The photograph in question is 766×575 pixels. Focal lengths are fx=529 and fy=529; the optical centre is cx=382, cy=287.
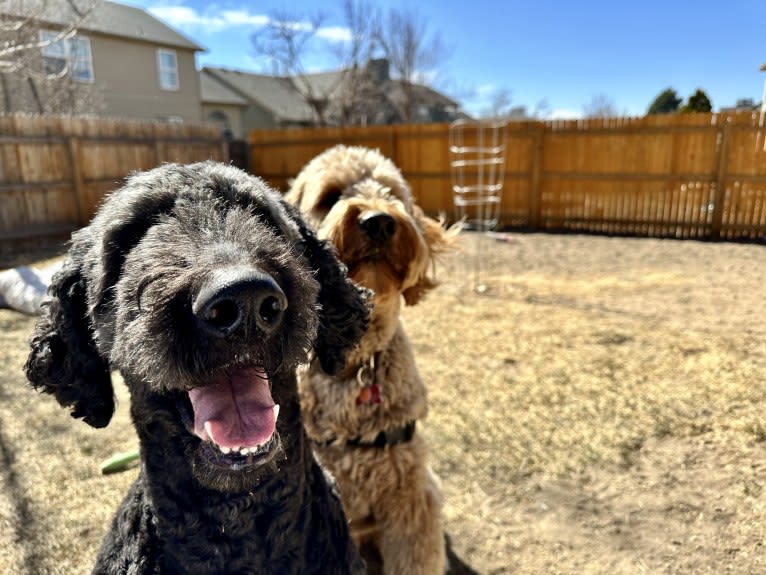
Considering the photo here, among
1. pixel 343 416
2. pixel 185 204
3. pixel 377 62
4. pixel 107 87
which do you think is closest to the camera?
pixel 185 204

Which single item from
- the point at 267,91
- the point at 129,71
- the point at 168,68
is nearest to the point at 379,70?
the point at 267,91

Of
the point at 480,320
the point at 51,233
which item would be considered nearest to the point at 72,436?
the point at 480,320

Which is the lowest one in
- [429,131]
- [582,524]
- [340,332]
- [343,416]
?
[582,524]

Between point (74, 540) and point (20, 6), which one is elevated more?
point (20, 6)

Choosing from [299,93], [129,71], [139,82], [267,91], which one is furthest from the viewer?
[267,91]

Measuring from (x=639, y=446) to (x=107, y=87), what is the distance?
25.1 metres

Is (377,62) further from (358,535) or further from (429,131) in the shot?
(358,535)

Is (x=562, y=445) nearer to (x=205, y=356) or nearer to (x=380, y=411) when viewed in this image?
(x=380, y=411)

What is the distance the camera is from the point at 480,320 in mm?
5672

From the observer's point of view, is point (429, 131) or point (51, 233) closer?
point (51, 233)

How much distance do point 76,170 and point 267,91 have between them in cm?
2574

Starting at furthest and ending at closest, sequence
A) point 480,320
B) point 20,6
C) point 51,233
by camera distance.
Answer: point 51,233
point 20,6
point 480,320

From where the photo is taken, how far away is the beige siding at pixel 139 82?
73.0ft

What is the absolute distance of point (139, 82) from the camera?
23625 mm
